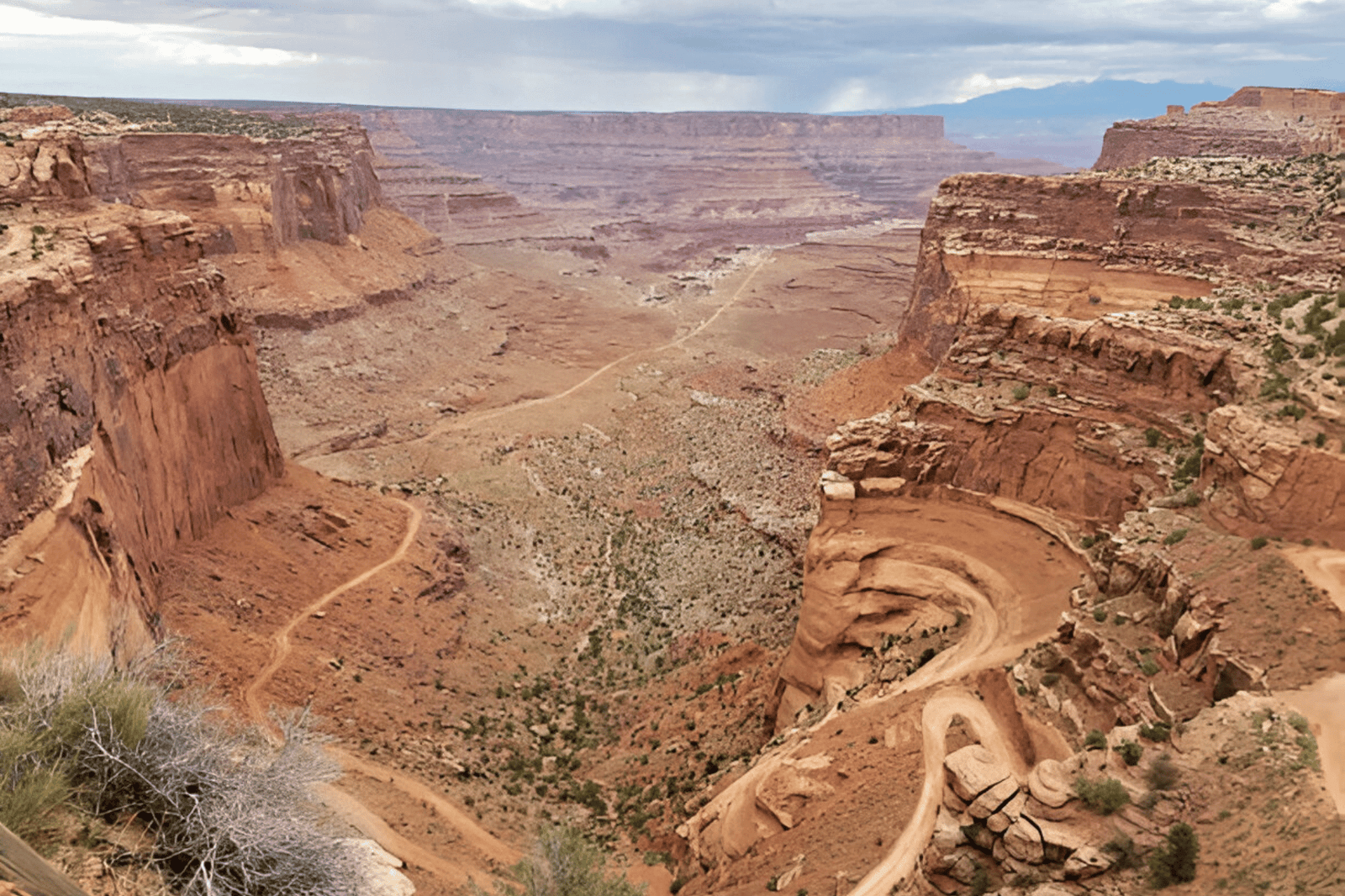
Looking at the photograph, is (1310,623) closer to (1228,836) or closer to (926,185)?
(1228,836)

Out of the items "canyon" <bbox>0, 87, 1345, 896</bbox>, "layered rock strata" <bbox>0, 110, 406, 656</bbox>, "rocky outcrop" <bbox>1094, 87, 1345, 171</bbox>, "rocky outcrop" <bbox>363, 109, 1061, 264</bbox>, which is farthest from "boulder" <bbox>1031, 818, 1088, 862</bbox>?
"rocky outcrop" <bbox>363, 109, 1061, 264</bbox>

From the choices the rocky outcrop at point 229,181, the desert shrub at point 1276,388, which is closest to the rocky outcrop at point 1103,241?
the desert shrub at point 1276,388

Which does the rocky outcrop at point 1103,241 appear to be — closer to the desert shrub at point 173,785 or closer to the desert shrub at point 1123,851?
the desert shrub at point 1123,851

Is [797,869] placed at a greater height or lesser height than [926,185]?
lesser

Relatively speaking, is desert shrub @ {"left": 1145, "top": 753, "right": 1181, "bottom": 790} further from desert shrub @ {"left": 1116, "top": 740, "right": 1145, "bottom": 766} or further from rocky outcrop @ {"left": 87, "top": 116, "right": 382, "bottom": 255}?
rocky outcrop @ {"left": 87, "top": 116, "right": 382, "bottom": 255}

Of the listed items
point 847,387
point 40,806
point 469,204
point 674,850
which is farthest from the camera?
point 469,204

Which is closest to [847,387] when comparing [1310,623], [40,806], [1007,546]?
[1007,546]
